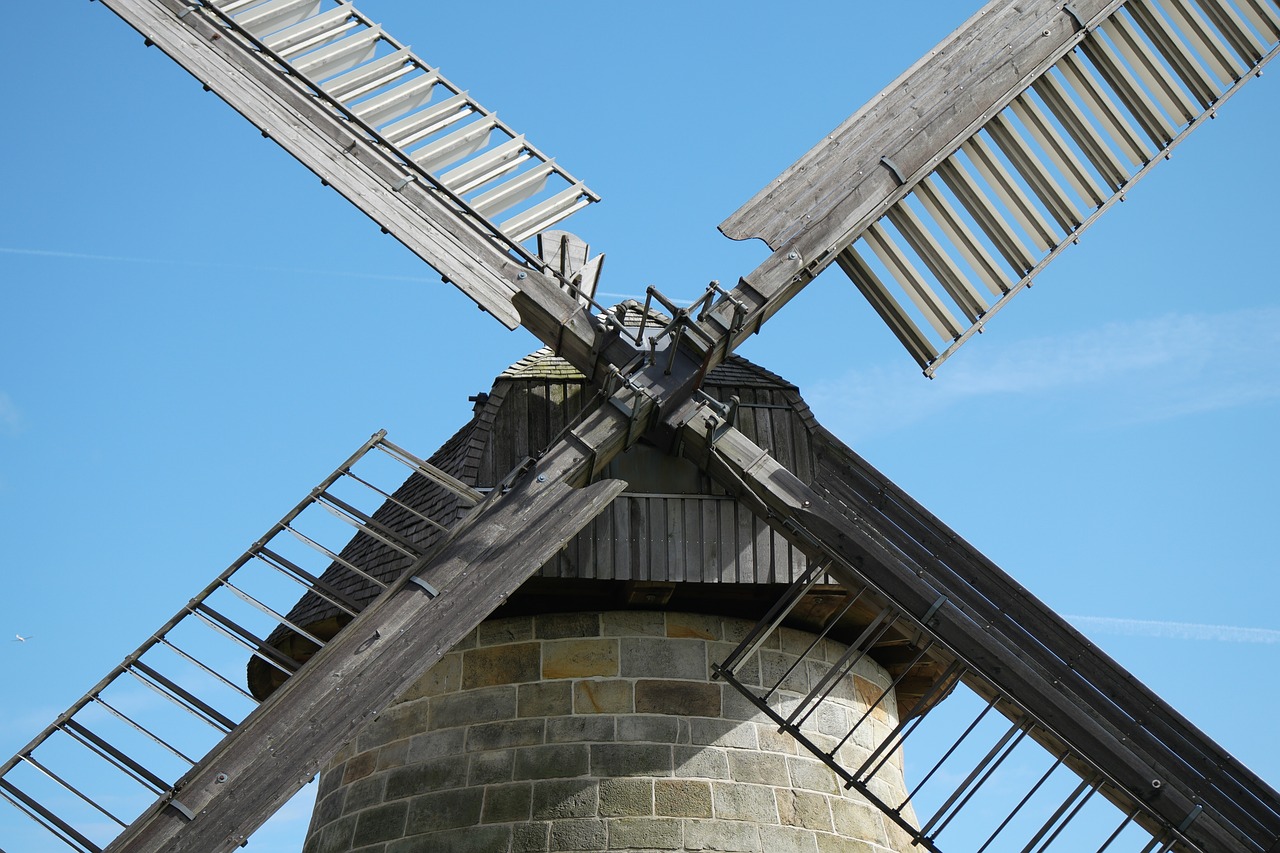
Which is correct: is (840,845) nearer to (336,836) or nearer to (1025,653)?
(1025,653)

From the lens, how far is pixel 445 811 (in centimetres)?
734

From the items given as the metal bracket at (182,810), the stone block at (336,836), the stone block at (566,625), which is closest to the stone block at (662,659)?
the stone block at (566,625)

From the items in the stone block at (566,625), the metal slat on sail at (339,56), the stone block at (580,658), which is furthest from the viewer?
the metal slat on sail at (339,56)

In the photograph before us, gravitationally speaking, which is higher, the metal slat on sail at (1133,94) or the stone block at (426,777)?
the metal slat on sail at (1133,94)

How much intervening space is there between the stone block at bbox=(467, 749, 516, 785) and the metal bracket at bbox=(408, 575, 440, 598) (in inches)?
52.2

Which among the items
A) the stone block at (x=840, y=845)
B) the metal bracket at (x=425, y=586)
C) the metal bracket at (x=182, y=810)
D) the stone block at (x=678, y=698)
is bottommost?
the metal bracket at (x=182, y=810)

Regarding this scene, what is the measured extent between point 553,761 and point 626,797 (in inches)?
15.9

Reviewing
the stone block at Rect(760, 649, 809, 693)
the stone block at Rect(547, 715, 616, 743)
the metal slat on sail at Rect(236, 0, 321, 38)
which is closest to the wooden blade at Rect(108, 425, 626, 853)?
the stone block at Rect(547, 715, 616, 743)

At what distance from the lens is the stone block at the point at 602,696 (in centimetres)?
742

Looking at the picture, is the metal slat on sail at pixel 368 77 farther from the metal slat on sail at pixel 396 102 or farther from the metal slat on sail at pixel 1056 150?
the metal slat on sail at pixel 1056 150

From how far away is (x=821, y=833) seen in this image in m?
7.41

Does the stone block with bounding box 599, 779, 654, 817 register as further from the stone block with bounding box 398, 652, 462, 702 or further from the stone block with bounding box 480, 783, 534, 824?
the stone block with bounding box 398, 652, 462, 702

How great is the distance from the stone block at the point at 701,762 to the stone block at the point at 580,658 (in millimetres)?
538

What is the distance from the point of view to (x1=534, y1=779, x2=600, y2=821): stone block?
7.18 meters
